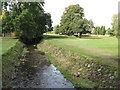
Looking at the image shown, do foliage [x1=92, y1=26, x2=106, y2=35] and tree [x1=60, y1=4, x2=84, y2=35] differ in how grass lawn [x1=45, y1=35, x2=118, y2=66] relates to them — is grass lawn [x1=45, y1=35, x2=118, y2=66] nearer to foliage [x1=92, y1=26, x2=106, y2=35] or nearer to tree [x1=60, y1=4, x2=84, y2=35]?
tree [x1=60, y1=4, x2=84, y2=35]

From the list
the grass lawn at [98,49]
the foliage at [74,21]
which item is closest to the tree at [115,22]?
the foliage at [74,21]

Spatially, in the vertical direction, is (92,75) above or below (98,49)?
below

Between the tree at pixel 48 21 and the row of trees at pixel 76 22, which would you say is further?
the row of trees at pixel 76 22

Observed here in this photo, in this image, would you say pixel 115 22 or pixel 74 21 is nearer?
pixel 115 22

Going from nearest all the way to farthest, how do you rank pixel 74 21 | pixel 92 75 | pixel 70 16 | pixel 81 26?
pixel 92 75, pixel 81 26, pixel 74 21, pixel 70 16

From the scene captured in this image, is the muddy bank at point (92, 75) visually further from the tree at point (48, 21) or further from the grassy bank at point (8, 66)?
the tree at point (48, 21)

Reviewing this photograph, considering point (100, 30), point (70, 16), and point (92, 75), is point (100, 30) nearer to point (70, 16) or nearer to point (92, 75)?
point (70, 16)

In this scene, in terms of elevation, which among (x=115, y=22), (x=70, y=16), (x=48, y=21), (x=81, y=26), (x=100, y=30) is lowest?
(x=100, y=30)

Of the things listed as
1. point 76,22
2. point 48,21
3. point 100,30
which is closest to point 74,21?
point 76,22

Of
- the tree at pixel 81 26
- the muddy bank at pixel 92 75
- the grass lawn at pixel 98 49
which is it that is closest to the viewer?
the muddy bank at pixel 92 75

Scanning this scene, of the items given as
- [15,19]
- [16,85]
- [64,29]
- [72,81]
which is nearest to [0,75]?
[16,85]

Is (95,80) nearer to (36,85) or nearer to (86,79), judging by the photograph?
(86,79)

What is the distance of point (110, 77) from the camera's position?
9.95 metres

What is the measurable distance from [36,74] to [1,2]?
6310mm
